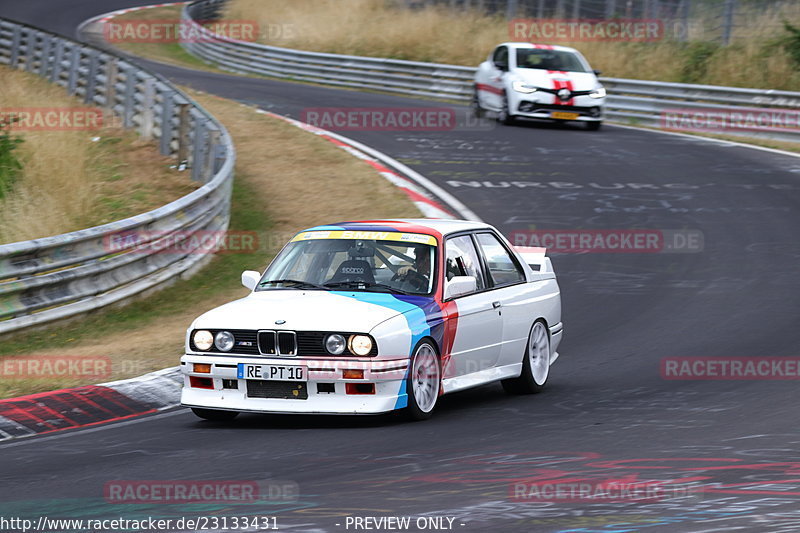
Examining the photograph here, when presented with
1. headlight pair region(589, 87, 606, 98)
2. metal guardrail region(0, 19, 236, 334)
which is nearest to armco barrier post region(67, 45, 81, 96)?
metal guardrail region(0, 19, 236, 334)

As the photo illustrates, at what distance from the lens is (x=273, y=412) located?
8.37 meters

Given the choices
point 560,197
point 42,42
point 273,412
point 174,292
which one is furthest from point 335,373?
point 42,42

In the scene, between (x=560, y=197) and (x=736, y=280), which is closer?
(x=736, y=280)

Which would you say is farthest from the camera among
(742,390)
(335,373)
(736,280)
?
(736,280)

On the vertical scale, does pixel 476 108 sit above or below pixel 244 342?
below

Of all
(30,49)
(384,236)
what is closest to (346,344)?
(384,236)

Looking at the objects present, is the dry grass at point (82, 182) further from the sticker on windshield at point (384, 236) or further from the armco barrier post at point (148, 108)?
the sticker on windshield at point (384, 236)

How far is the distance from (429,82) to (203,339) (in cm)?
2461

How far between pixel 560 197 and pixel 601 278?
15.1ft

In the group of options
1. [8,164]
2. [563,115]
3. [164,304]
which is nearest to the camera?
[164,304]

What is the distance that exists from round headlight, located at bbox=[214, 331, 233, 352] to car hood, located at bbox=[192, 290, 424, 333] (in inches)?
2.1

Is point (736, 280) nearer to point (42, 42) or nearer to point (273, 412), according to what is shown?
point (273, 412)

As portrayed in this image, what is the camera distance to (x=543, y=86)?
25500 millimetres

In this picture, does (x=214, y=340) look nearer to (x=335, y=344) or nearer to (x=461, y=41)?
(x=335, y=344)
